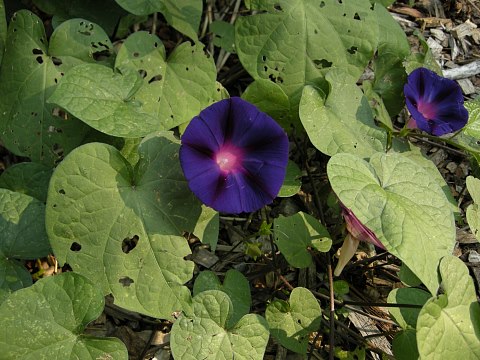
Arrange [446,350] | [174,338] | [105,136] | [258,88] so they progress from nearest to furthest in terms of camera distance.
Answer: [174,338] < [446,350] < [105,136] < [258,88]

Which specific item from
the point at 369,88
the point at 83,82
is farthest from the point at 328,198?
the point at 83,82

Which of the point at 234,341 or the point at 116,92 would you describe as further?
the point at 116,92

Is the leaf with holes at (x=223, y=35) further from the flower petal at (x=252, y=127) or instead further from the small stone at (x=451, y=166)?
the small stone at (x=451, y=166)

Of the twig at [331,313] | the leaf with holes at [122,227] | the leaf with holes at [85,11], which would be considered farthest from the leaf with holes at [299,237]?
the leaf with holes at [85,11]

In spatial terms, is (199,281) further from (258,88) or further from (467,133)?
(467,133)

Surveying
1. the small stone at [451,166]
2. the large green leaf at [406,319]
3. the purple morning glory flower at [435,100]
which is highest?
the purple morning glory flower at [435,100]

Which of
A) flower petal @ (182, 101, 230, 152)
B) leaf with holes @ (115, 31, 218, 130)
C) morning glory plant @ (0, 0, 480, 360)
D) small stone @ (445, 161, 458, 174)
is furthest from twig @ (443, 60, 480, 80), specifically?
flower petal @ (182, 101, 230, 152)

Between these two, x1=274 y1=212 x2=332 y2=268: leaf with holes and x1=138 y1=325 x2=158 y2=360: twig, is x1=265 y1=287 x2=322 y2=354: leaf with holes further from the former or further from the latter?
x1=138 y1=325 x2=158 y2=360: twig
